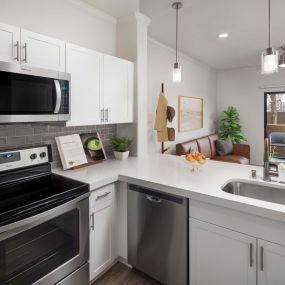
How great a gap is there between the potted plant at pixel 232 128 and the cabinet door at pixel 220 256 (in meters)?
4.38

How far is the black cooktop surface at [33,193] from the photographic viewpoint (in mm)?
1221

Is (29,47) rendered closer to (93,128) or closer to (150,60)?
(93,128)

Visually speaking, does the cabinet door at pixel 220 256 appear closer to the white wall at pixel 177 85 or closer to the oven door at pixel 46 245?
the oven door at pixel 46 245

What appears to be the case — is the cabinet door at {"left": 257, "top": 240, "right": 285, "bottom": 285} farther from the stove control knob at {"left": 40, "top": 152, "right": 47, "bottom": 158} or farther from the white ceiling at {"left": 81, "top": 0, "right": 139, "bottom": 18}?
the white ceiling at {"left": 81, "top": 0, "right": 139, "bottom": 18}

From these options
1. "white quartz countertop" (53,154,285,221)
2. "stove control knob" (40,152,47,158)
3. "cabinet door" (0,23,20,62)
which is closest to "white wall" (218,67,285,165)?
"white quartz countertop" (53,154,285,221)

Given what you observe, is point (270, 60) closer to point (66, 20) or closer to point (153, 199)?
point (153, 199)

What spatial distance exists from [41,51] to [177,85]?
2992 millimetres

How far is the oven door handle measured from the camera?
116 cm

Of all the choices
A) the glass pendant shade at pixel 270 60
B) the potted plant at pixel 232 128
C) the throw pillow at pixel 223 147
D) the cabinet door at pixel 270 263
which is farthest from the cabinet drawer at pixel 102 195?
the potted plant at pixel 232 128

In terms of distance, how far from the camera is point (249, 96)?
5695 mm

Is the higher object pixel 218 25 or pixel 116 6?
pixel 218 25

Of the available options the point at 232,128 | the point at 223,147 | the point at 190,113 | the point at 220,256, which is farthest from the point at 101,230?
the point at 232,128

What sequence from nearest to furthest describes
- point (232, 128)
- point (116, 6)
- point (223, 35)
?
point (116, 6) < point (223, 35) < point (232, 128)

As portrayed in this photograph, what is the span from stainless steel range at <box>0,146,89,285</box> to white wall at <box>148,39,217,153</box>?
2100 mm
